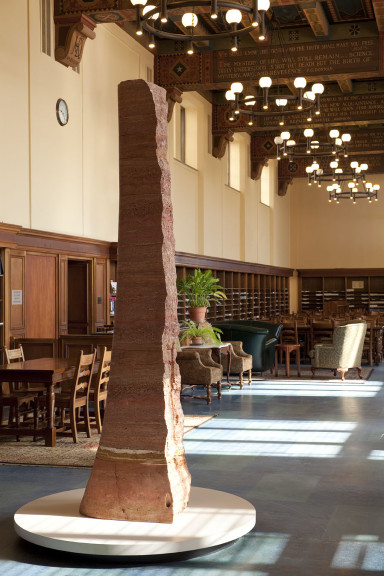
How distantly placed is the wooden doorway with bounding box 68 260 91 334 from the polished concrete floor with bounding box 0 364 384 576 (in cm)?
241

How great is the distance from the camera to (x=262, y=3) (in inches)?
298

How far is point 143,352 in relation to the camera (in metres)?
4.80

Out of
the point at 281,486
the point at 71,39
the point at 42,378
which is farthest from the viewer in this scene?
the point at 71,39

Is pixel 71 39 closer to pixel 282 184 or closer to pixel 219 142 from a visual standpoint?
pixel 219 142

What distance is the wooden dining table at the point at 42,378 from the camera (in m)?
7.38

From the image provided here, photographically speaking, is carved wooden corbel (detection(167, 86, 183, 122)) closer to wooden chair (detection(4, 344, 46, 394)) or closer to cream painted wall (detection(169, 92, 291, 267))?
cream painted wall (detection(169, 92, 291, 267))

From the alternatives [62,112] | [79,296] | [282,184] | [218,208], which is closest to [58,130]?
[62,112]

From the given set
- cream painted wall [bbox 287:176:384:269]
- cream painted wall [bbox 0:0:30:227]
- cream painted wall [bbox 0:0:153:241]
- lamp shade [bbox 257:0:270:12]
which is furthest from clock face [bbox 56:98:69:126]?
cream painted wall [bbox 287:176:384:269]

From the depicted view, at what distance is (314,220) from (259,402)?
1617 cm

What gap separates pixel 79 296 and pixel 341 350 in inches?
180

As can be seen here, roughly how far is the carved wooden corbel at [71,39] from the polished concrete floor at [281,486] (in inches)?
203

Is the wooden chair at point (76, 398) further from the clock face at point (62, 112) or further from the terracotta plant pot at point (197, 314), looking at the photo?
the clock face at point (62, 112)

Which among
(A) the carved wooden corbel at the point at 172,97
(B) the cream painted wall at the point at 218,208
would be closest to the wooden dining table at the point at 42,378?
(A) the carved wooden corbel at the point at 172,97

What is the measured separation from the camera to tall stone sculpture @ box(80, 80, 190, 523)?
184 inches
